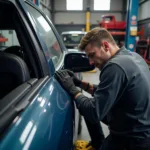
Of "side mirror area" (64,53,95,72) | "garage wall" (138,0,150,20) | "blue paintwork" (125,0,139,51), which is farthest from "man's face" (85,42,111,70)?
"garage wall" (138,0,150,20)

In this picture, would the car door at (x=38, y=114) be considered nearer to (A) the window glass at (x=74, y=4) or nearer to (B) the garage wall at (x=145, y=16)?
Answer: (B) the garage wall at (x=145, y=16)

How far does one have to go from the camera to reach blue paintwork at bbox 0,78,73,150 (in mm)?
642

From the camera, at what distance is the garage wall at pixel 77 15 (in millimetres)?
15164

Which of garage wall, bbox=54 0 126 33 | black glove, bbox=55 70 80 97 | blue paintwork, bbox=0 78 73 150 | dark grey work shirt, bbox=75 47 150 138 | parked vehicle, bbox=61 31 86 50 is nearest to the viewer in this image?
blue paintwork, bbox=0 78 73 150

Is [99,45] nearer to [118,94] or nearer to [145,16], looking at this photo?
[118,94]

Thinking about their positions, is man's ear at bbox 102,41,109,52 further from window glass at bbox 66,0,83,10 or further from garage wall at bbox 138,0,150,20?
window glass at bbox 66,0,83,10

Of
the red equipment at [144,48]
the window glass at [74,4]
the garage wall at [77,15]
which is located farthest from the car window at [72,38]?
the window glass at [74,4]

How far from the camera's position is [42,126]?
2.61ft

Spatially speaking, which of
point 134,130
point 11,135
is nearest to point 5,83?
point 11,135

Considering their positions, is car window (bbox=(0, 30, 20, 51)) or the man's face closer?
the man's face

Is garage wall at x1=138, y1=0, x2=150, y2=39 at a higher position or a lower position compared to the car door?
higher

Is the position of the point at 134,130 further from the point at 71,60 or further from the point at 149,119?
the point at 71,60

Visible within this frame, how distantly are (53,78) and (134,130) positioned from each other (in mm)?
634

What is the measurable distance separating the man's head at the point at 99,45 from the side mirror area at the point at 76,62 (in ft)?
0.49
